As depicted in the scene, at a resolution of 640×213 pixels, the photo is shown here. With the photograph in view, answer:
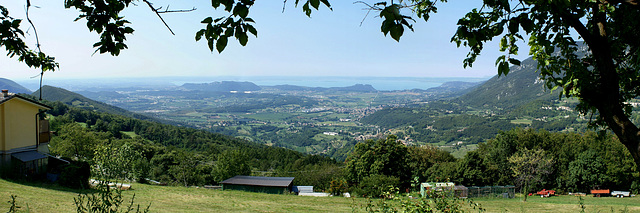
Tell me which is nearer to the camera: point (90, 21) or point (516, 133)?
point (90, 21)

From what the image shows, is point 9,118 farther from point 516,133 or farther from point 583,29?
point 516,133

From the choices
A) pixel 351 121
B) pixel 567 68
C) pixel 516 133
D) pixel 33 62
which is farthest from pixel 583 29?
pixel 351 121

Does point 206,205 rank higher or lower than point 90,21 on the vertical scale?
lower

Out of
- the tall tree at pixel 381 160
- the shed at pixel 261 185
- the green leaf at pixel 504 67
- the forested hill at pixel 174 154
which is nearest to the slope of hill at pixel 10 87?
the forested hill at pixel 174 154

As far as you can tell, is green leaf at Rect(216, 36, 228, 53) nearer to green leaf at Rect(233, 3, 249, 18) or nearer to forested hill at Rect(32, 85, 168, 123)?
green leaf at Rect(233, 3, 249, 18)

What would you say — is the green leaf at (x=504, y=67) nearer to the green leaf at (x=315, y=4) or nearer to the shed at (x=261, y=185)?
the green leaf at (x=315, y=4)

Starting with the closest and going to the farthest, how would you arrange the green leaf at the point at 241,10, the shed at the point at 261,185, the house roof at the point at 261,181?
the green leaf at the point at 241,10 < the shed at the point at 261,185 < the house roof at the point at 261,181

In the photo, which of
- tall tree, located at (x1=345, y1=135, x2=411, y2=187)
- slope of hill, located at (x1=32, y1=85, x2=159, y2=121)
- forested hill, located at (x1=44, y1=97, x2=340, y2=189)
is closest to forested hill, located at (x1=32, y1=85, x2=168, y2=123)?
slope of hill, located at (x1=32, y1=85, x2=159, y2=121)

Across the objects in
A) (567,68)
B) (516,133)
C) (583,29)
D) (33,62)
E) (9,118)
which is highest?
(583,29)

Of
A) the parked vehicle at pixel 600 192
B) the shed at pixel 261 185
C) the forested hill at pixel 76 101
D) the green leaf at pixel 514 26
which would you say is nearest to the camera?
the green leaf at pixel 514 26
